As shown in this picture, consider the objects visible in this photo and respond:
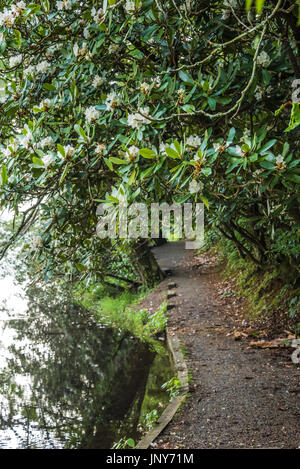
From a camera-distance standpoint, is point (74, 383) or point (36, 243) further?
point (74, 383)

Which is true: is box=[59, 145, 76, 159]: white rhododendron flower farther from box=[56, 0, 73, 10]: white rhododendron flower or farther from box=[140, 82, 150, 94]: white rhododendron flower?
box=[56, 0, 73, 10]: white rhododendron flower

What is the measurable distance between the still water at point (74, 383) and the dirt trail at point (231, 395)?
0.70 metres

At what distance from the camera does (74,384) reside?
Answer: 674 cm

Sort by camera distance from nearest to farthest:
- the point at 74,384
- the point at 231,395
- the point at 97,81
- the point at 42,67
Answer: the point at 97,81, the point at 42,67, the point at 231,395, the point at 74,384

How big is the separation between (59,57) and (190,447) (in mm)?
3437

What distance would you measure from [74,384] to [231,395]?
10.3ft

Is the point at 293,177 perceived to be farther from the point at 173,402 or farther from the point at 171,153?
the point at 173,402

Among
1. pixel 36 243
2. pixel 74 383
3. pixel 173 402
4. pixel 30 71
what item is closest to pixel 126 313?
pixel 74 383

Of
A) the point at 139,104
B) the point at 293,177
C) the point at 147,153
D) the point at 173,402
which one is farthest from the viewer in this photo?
the point at 173,402

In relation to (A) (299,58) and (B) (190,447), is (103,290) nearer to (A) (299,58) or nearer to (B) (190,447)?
(B) (190,447)

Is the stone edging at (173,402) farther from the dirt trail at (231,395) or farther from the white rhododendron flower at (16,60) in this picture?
the white rhododendron flower at (16,60)

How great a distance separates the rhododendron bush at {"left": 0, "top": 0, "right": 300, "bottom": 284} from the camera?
8.77ft

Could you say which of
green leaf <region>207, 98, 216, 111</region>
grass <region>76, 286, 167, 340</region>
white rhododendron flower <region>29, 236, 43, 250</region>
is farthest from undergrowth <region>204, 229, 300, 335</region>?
green leaf <region>207, 98, 216, 111</region>

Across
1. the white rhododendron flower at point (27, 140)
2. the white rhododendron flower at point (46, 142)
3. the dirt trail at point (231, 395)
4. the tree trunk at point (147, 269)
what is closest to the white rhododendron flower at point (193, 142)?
the white rhododendron flower at point (46, 142)
